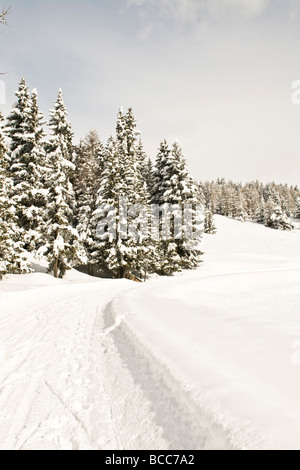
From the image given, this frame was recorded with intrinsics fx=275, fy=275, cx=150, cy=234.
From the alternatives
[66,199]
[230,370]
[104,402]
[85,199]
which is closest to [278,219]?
[85,199]

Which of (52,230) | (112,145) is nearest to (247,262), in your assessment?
(112,145)

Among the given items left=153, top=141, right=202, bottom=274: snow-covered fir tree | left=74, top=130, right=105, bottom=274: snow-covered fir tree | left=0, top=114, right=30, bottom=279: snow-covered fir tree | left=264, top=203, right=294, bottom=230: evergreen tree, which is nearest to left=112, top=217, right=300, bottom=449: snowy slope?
left=0, top=114, right=30, bottom=279: snow-covered fir tree

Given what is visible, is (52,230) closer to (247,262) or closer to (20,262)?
(20,262)

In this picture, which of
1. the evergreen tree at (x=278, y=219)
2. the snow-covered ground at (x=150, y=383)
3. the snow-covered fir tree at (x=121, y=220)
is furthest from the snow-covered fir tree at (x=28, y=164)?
the evergreen tree at (x=278, y=219)

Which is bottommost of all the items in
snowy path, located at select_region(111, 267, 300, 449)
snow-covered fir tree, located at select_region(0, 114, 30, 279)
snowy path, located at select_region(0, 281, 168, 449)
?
snowy path, located at select_region(0, 281, 168, 449)

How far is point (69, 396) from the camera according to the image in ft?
11.4

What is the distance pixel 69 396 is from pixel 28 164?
2571 centimetres

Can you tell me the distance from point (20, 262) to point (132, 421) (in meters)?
20.2

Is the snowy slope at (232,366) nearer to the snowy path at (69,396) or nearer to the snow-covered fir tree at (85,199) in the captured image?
the snowy path at (69,396)

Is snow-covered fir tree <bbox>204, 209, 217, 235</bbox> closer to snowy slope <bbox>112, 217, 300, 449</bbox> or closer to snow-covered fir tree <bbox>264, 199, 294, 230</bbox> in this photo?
snow-covered fir tree <bbox>264, 199, 294, 230</bbox>

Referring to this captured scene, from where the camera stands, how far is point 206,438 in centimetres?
237

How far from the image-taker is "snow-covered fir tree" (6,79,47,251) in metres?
24.5

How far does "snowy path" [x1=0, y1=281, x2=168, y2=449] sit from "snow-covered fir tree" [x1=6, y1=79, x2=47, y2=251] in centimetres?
1985

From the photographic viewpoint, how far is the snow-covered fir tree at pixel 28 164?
24.5m
